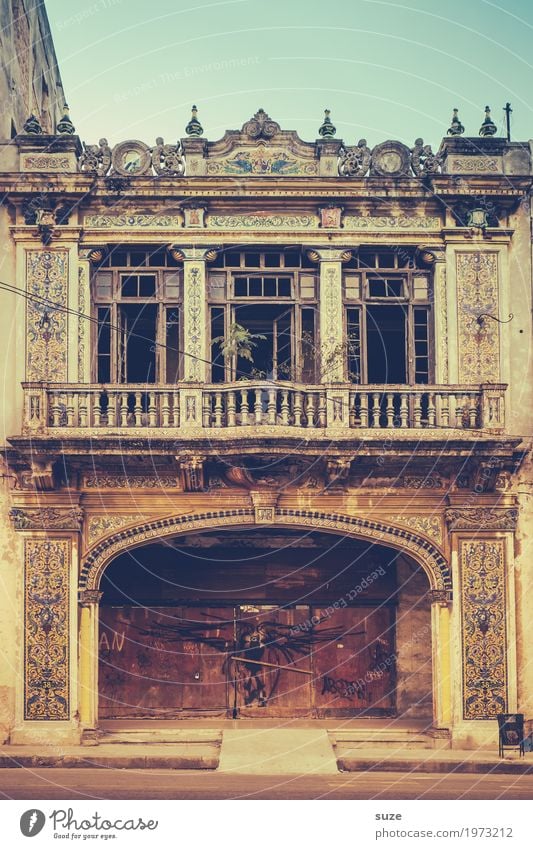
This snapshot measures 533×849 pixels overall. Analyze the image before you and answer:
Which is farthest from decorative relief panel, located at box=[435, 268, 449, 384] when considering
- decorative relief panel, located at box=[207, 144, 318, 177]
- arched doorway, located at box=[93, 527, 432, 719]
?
arched doorway, located at box=[93, 527, 432, 719]

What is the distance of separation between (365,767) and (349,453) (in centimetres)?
503

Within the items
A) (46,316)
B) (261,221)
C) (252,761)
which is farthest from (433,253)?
(252,761)

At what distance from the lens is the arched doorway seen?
995 inches

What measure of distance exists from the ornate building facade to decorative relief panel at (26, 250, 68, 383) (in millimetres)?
38

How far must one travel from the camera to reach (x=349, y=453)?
888 inches

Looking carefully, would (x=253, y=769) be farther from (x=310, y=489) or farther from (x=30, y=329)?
(x=30, y=329)

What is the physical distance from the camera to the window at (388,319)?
24.1m

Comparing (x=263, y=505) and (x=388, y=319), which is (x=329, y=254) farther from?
(x=263, y=505)

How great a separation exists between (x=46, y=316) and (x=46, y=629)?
533cm

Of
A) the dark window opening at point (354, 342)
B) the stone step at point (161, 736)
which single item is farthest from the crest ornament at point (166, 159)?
the stone step at point (161, 736)

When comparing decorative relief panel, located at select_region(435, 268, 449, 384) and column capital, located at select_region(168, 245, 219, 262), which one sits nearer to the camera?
decorative relief panel, located at select_region(435, 268, 449, 384)

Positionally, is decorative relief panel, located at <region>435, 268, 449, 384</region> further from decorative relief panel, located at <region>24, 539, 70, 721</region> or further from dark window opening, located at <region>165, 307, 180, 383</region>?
decorative relief panel, located at <region>24, 539, 70, 721</region>

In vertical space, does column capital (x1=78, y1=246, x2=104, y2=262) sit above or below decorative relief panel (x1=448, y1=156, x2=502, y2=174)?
below

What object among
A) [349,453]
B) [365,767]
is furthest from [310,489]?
[365,767]
